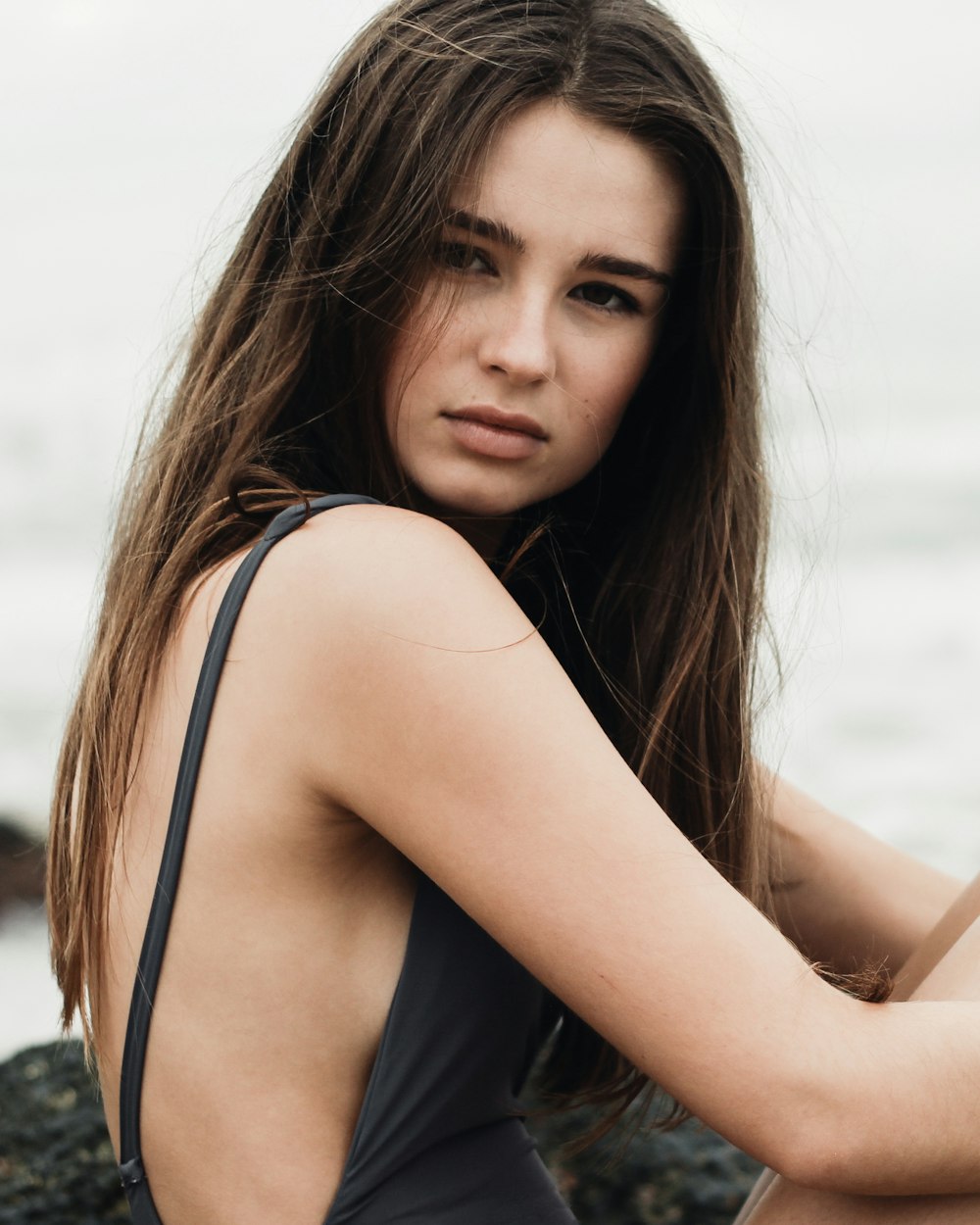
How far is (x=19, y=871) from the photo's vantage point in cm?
553

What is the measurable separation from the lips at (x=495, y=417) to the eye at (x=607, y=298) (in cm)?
17

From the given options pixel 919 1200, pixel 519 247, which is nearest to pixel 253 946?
pixel 919 1200

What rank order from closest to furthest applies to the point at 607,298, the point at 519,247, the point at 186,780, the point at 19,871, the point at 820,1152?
the point at 820,1152 < the point at 186,780 < the point at 519,247 < the point at 607,298 < the point at 19,871

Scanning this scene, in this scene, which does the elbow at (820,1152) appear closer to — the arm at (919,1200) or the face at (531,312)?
the arm at (919,1200)

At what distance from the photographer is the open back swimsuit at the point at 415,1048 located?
4.92ft

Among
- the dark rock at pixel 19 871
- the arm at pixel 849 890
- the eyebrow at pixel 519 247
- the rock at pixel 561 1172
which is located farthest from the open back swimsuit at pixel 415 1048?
the dark rock at pixel 19 871

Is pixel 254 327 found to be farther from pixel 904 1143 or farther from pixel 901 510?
pixel 901 510

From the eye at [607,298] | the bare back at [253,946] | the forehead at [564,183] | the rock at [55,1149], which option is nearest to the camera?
the bare back at [253,946]

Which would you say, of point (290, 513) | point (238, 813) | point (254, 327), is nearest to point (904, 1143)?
point (238, 813)

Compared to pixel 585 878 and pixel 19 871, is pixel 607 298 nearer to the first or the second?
pixel 585 878

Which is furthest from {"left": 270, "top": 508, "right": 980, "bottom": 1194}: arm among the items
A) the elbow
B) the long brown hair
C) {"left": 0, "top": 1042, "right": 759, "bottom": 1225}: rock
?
{"left": 0, "top": 1042, "right": 759, "bottom": 1225}: rock

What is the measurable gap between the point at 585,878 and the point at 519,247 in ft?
2.54

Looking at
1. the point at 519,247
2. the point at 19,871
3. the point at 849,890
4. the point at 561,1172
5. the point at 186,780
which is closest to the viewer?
the point at 186,780

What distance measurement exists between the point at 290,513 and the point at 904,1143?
0.89m
